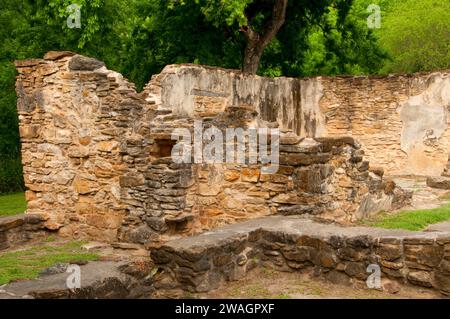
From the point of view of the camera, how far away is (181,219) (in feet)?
23.0

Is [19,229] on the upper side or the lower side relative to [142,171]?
lower

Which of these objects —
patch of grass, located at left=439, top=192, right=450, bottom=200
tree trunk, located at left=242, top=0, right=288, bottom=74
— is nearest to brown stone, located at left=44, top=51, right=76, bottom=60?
patch of grass, located at left=439, top=192, right=450, bottom=200

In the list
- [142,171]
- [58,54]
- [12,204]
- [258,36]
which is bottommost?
[12,204]

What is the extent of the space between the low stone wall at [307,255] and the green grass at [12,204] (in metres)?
9.37

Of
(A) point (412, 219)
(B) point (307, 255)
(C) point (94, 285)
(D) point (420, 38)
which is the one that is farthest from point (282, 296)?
(D) point (420, 38)

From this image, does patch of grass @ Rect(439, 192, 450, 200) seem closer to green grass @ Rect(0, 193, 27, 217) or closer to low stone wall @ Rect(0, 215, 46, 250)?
low stone wall @ Rect(0, 215, 46, 250)

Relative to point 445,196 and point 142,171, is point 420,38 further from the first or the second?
point 142,171

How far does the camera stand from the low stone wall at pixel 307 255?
15.4 feet

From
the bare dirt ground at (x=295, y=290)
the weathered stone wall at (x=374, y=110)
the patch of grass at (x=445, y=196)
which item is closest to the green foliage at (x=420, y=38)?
the weathered stone wall at (x=374, y=110)

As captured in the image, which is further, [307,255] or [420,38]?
[420,38]

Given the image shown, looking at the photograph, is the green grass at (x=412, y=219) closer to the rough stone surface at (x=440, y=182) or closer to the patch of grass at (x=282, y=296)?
the rough stone surface at (x=440, y=182)

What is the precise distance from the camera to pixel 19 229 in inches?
316

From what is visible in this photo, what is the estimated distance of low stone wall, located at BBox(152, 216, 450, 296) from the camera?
4691mm

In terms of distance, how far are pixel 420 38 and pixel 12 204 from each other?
16.7 metres
